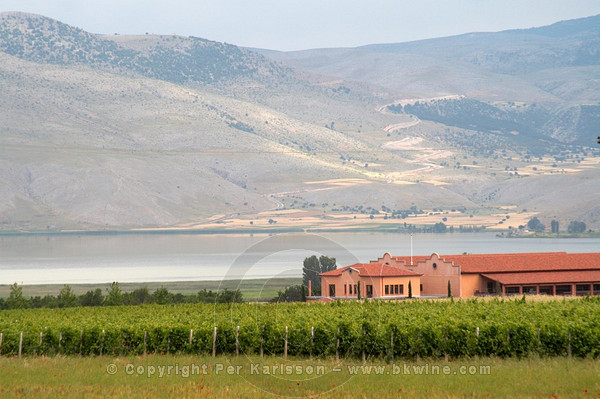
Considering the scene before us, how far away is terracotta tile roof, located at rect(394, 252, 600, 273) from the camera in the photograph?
84.4 metres

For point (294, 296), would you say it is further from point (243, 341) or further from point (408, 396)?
point (408, 396)

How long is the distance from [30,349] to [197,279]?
121 metres

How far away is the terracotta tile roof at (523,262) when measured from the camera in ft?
277

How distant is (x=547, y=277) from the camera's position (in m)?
82.9

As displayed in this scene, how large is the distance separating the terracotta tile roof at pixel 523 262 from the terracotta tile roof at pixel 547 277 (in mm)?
533

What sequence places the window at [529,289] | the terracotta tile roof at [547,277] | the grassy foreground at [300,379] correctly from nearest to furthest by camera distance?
the grassy foreground at [300,379] < the terracotta tile roof at [547,277] < the window at [529,289]

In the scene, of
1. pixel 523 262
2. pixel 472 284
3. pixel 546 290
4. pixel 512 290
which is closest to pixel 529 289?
pixel 512 290

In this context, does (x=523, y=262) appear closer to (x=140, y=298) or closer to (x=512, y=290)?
(x=512, y=290)

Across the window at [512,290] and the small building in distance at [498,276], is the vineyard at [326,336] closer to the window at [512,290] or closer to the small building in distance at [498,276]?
the small building in distance at [498,276]

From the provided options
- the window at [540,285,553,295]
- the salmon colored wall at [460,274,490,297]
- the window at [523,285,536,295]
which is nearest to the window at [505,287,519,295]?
the window at [523,285,536,295]

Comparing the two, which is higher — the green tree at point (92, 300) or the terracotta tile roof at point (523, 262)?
the terracotta tile roof at point (523, 262)

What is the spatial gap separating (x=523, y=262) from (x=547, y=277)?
411cm

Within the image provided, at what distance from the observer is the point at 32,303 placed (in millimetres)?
→ 91625

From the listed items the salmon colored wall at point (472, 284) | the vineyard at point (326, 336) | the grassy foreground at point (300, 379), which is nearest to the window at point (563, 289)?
the salmon colored wall at point (472, 284)
